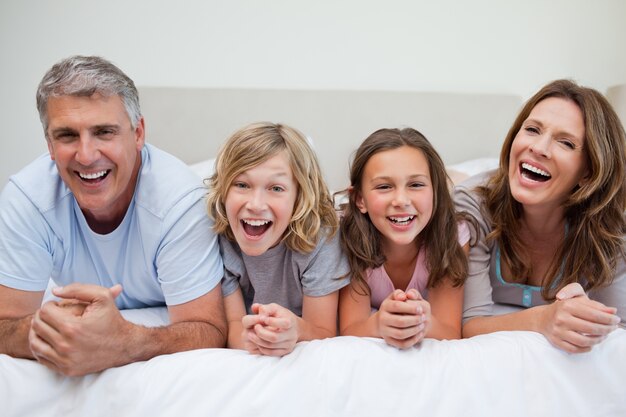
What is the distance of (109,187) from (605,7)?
101 inches

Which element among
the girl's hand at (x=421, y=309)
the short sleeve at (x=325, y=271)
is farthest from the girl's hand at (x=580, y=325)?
the short sleeve at (x=325, y=271)

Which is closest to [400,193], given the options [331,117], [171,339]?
[171,339]

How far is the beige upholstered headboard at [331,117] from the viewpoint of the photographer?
2498mm

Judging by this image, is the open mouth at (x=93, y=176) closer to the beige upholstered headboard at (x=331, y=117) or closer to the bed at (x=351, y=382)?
the bed at (x=351, y=382)

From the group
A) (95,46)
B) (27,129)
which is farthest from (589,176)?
(27,129)

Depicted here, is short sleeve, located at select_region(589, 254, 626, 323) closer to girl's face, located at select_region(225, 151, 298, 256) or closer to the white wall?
girl's face, located at select_region(225, 151, 298, 256)

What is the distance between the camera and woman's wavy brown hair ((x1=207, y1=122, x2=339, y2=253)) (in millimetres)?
1382

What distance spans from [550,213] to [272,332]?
865 millimetres

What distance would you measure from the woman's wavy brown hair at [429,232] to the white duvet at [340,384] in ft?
0.97

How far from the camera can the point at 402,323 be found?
1.17 m

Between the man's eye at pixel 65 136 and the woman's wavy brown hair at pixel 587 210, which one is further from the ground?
the man's eye at pixel 65 136

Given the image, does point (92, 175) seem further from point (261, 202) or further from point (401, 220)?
point (401, 220)

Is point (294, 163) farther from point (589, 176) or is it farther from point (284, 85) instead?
point (284, 85)

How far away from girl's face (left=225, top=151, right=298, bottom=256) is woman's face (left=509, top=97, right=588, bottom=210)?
58cm
